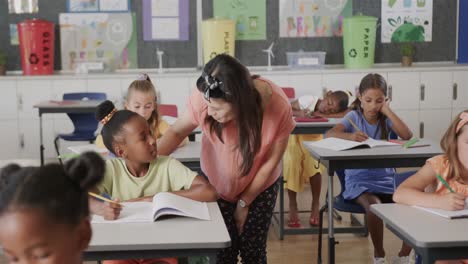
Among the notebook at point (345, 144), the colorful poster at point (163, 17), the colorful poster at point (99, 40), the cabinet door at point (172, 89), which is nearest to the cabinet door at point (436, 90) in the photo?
the cabinet door at point (172, 89)

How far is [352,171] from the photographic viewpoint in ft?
12.1

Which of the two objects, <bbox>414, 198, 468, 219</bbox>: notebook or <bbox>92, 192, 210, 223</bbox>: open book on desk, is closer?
<bbox>92, 192, 210, 223</bbox>: open book on desk

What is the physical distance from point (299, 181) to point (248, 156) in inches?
91.1

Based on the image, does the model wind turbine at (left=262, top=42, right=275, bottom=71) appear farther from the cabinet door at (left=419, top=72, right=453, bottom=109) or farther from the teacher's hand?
the teacher's hand

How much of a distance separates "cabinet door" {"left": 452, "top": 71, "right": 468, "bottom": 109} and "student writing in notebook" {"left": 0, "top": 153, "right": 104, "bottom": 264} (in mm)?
6092

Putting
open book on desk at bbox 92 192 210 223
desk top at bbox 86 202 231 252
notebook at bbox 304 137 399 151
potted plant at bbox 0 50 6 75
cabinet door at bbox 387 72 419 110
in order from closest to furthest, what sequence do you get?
1. desk top at bbox 86 202 231 252
2. open book on desk at bbox 92 192 210 223
3. notebook at bbox 304 137 399 151
4. potted plant at bbox 0 50 6 75
5. cabinet door at bbox 387 72 419 110

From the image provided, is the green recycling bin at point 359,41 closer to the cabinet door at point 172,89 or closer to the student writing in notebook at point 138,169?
the cabinet door at point 172,89

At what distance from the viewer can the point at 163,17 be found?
6844 mm

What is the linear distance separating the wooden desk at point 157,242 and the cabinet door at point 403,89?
16.4ft

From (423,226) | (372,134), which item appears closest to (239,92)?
(423,226)

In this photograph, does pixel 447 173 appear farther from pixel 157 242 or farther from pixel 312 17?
pixel 312 17

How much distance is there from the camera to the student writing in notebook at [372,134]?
3539 mm

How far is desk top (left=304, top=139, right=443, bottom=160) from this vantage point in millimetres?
3279

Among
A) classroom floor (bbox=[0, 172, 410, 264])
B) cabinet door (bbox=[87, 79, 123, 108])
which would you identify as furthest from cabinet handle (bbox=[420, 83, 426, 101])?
cabinet door (bbox=[87, 79, 123, 108])
